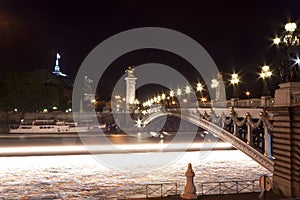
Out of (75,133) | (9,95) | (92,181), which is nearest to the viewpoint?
(92,181)

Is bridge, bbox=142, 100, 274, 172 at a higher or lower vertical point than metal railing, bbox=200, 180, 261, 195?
higher

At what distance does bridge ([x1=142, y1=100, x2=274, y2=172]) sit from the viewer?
23.6 metres

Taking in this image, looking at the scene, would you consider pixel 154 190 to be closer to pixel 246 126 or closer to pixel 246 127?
pixel 246 126

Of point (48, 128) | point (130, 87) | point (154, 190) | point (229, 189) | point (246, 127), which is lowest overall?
point (154, 190)

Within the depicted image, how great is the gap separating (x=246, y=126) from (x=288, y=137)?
590 inches

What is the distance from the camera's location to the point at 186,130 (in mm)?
68250

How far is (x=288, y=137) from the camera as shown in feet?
60.0

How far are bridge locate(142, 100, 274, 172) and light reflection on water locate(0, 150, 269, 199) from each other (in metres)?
2.73

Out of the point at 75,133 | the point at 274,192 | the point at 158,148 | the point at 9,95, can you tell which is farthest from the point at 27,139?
the point at 274,192

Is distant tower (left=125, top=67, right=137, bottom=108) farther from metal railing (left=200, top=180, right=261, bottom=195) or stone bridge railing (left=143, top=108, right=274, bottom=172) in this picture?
metal railing (left=200, top=180, right=261, bottom=195)

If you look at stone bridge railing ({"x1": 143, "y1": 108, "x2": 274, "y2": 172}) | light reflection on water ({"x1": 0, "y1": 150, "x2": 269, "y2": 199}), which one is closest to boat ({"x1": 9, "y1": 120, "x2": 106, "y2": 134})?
light reflection on water ({"x1": 0, "y1": 150, "x2": 269, "y2": 199})

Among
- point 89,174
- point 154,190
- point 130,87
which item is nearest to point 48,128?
point 89,174

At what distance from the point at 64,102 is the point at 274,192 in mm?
85795

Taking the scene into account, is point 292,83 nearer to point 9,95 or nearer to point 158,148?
point 158,148
